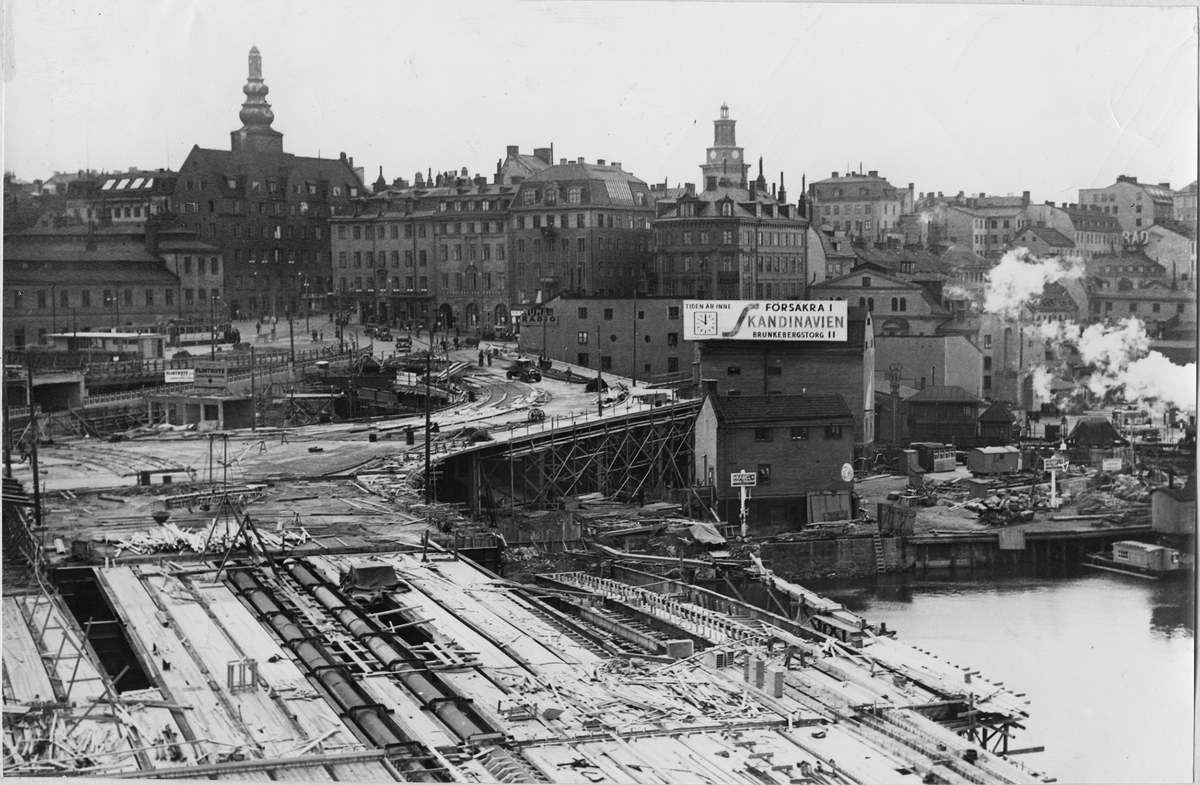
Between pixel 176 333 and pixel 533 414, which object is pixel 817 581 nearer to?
pixel 533 414

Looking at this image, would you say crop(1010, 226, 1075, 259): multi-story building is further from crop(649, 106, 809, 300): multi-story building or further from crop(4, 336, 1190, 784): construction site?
crop(4, 336, 1190, 784): construction site

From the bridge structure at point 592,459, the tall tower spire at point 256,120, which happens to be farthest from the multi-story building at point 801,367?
the tall tower spire at point 256,120

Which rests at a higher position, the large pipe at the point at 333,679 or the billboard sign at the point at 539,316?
the billboard sign at the point at 539,316

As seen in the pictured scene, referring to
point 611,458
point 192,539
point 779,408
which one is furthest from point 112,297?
point 779,408

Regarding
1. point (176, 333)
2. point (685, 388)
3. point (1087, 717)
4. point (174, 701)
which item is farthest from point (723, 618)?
point (176, 333)

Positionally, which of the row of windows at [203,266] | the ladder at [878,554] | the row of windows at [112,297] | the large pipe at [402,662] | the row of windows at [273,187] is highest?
the row of windows at [273,187]

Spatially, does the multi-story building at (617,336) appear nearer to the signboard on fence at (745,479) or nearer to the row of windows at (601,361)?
the row of windows at (601,361)

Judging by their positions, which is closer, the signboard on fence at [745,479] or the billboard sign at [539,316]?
the signboard on fence at [745,479]
